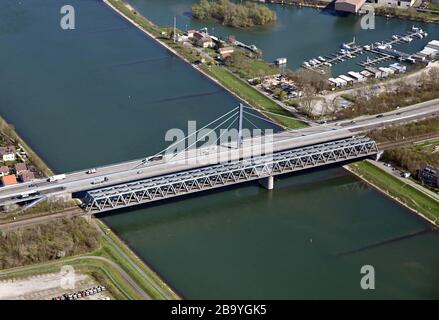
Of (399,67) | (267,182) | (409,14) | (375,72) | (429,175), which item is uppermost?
(409,14)

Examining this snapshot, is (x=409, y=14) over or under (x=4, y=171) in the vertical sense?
over

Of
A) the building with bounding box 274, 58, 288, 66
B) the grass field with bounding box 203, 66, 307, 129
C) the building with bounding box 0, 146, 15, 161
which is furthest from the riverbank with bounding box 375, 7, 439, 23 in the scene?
the building with bounding box 0, 146, 15, 161

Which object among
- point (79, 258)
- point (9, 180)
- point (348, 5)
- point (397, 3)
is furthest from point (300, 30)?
point (79, 258)

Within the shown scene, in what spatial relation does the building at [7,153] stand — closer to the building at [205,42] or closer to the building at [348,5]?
the building at [205,42]

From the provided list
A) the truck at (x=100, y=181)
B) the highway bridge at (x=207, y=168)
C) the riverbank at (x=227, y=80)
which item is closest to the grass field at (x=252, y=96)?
the riverbank at (x=227, y=80)

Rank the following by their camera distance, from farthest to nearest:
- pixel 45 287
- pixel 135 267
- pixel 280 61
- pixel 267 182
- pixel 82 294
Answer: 1. pixel 280 61
2. pixel 267 182
3. pixel 135 267
4. pixel 45 287
5. pixel 82 294

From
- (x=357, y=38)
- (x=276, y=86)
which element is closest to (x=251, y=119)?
(x=276, y=86)

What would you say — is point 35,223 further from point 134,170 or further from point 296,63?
point 296,63

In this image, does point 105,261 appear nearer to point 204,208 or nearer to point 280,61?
point 204,208
